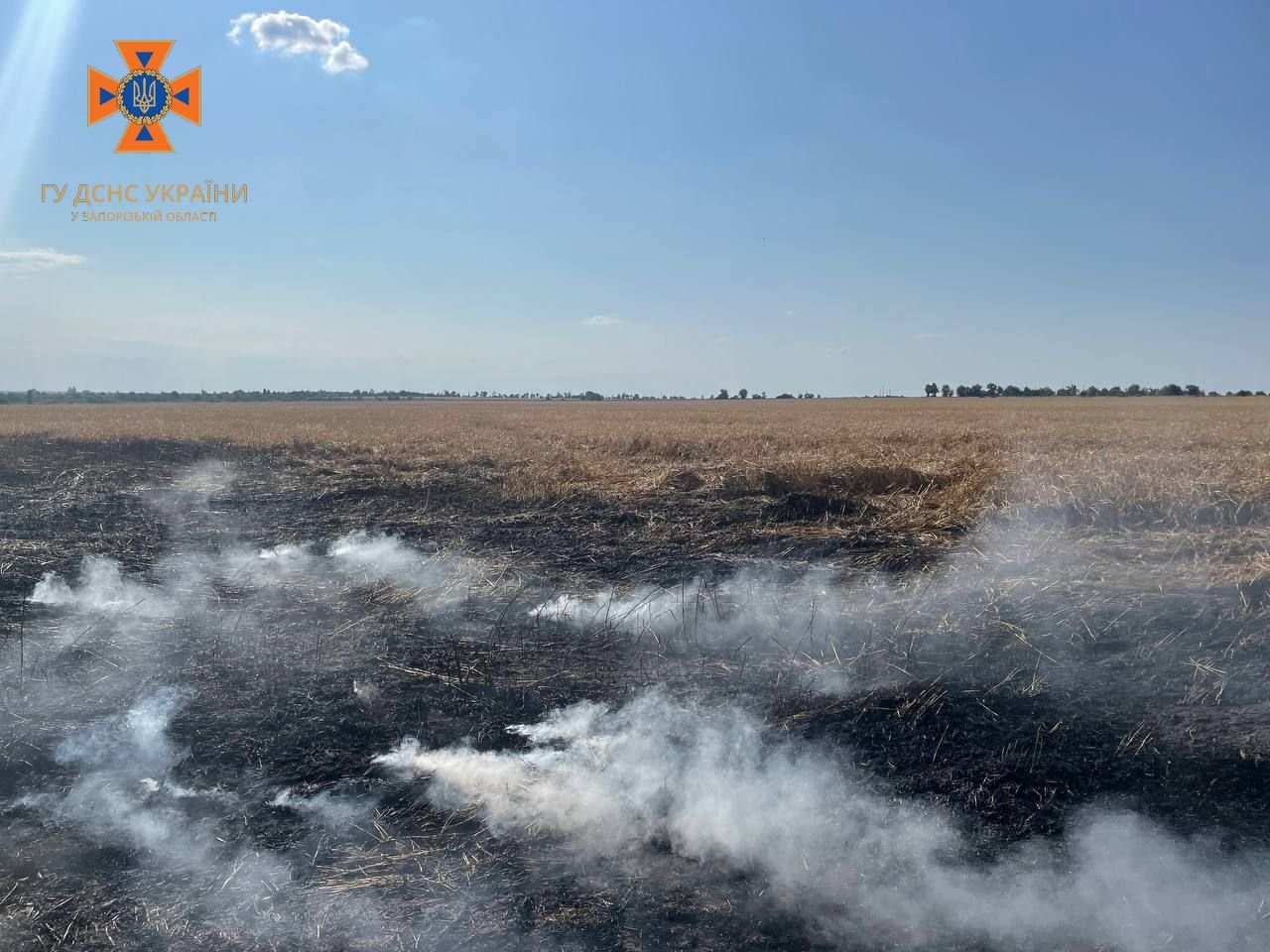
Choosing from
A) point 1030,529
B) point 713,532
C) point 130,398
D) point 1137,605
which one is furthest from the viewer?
point 130,398

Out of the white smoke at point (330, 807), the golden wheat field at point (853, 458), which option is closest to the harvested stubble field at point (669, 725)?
the white smoke at point (330, 807)

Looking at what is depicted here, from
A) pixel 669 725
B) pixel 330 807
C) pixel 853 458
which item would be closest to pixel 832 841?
pixel 669 725

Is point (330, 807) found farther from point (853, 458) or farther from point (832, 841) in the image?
point (853, 458)

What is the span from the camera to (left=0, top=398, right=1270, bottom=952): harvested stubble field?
308 cm

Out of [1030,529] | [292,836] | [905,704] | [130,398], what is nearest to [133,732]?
[292,836]

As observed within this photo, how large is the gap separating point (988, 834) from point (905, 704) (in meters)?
0.96

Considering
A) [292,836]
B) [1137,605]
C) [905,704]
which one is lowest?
[292,836]

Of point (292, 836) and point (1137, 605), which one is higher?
point (1137, 605)

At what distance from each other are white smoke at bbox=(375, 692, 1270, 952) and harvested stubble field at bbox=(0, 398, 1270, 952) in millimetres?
15

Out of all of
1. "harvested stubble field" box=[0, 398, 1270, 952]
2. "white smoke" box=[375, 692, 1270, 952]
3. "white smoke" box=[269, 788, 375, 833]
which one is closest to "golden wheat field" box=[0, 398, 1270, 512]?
"harvested stubble field" box=[0, 398, 1270, 952]

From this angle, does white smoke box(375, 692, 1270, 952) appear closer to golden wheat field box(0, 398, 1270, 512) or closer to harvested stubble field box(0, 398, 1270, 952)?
harvested stubble field box(0, 398, 1270, 952)

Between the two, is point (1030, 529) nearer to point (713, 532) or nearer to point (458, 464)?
point (713, 532)

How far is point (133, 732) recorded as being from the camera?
15.0ft

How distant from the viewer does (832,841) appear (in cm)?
344
